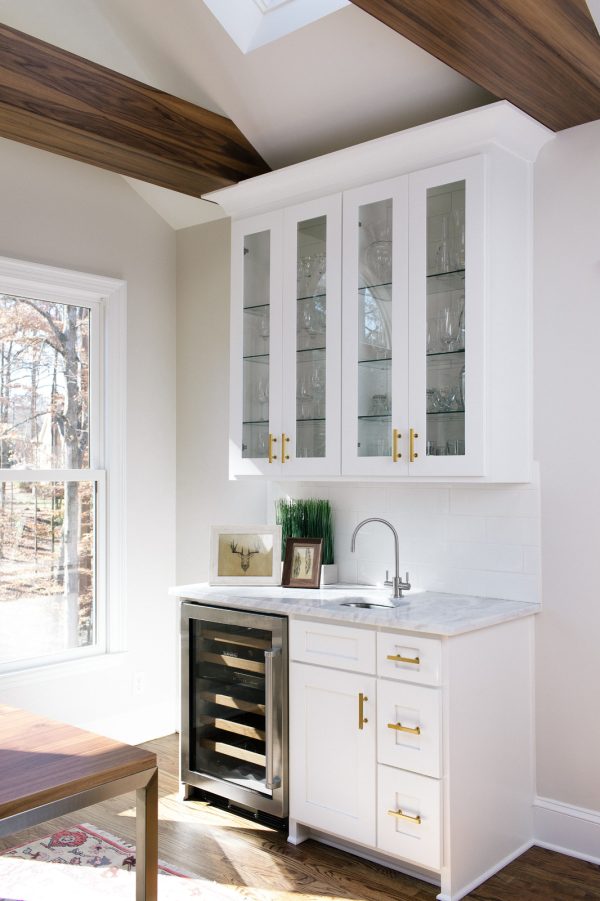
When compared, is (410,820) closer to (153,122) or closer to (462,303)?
(462,303)

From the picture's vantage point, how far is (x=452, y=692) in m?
2.80

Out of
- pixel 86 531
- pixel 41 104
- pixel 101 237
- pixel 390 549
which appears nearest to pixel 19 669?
pixel 86 531

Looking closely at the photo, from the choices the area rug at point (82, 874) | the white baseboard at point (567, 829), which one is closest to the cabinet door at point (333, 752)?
the area rug at point (82, 874)

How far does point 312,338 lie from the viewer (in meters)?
3.57

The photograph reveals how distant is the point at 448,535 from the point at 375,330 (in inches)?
34.5

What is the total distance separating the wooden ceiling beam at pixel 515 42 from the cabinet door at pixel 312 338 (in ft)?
3.02

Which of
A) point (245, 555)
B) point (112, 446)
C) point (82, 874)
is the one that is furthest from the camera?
point (112, 446)

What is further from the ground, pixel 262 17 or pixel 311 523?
pixel 262 17

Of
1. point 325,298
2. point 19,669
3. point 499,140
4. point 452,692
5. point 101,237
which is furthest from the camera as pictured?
point 101,237

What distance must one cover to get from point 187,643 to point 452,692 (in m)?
1.26

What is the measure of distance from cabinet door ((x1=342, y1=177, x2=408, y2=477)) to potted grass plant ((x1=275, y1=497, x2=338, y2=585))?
492mm

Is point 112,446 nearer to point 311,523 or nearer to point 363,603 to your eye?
point 311,523

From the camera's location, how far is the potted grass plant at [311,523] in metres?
3.84

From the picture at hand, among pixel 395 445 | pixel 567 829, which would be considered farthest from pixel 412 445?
pixel 567 829
